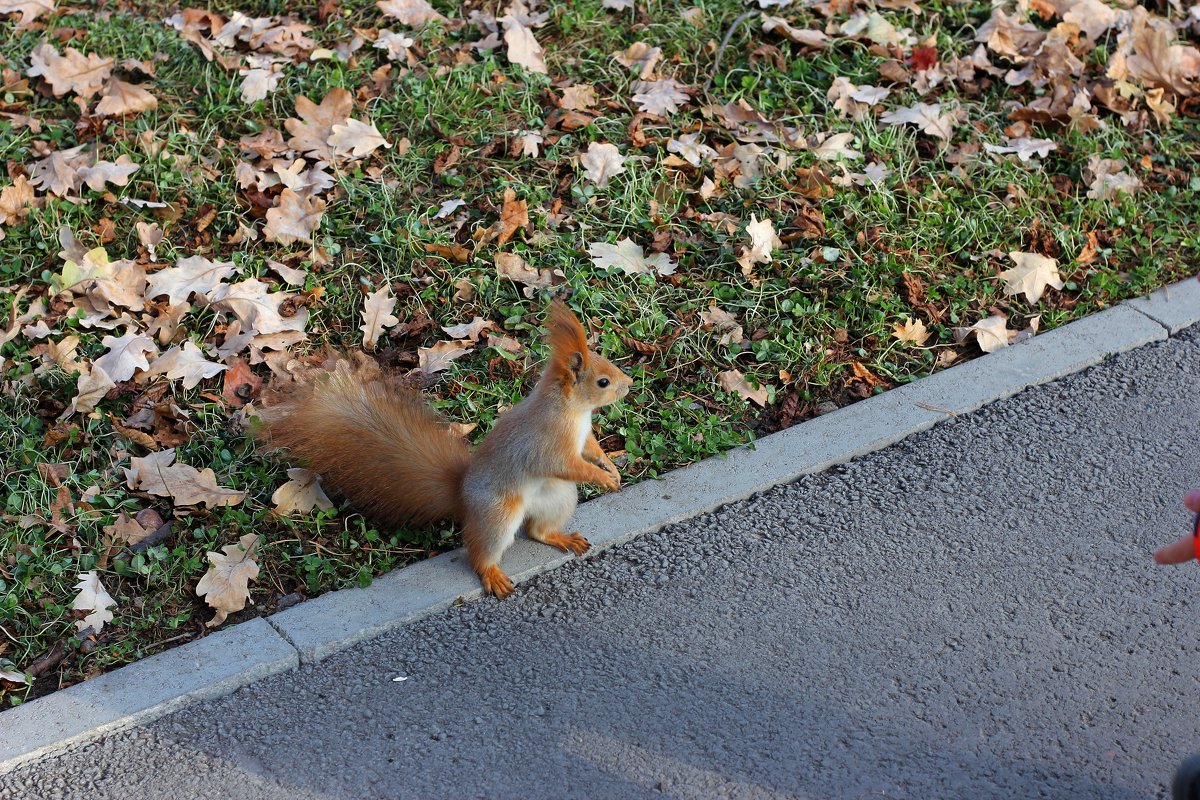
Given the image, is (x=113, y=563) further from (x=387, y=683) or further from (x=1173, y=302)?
(x=1173, y=302)

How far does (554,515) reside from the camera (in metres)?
3.00

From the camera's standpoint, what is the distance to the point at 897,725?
8.23 ft

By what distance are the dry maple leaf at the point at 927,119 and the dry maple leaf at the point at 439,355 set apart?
2.03 m

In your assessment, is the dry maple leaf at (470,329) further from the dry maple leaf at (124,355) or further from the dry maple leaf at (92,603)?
the dry maple leaf at (92,603)

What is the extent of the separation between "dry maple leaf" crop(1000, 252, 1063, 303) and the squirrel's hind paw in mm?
2096

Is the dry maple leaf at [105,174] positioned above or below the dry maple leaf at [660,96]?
below

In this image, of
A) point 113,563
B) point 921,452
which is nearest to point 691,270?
point 921,452

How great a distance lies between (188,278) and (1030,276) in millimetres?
2862

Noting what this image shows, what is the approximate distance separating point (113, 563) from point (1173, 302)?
349 cm

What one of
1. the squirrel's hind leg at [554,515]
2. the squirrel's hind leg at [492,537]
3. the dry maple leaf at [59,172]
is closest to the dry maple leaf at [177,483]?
the squirrel's hind leg at [492,537]

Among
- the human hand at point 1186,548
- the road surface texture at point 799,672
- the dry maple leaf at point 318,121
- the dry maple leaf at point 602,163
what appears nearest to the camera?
the human hand at point 1186,548

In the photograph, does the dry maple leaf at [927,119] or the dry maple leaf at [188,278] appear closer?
the dry maple leaf at [188,278]

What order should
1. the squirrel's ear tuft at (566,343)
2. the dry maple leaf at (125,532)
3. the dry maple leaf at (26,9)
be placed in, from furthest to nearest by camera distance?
1. the dry maple leaf at (26,9)
2. the dry maple leaf at (125,532)
3. the squirrel's ear tuft at (566,343)

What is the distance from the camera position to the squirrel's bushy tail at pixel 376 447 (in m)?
3.00
